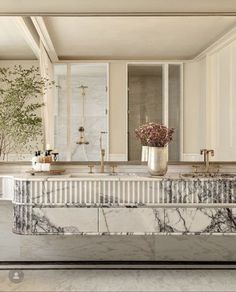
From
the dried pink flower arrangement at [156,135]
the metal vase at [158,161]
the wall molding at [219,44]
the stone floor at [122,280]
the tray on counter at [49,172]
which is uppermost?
the wall molding at [219,44]

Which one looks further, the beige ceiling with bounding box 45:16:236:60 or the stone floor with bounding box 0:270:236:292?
the beige ceiling with bounding box 45:16:236:60

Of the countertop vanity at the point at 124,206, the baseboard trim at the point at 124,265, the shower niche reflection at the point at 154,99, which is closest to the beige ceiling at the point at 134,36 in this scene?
the shower niche reflection at the point at 154,99

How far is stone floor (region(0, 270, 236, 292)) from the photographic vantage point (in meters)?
2.60

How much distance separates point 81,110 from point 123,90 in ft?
1.23

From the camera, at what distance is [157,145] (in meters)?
2.81

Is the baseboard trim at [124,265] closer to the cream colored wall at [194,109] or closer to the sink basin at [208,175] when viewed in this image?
the sink basin at [208,175]

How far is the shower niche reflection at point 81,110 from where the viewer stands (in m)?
2.98

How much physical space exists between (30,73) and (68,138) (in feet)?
1.99

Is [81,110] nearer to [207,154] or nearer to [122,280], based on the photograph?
[207,154]

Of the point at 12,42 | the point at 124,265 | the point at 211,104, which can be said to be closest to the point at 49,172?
the point at 124,265

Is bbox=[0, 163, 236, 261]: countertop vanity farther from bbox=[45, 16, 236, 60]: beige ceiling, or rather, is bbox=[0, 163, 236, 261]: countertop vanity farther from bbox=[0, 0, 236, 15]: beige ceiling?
bbox=[0, 0, 236, 15]: beige ceiling

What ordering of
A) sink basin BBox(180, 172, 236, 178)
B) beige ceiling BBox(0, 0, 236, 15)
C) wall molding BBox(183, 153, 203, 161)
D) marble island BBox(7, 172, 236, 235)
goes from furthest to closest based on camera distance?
wall molding BBox(183, 153, 203, 161) → beige ceiling BBox(0, 0, 236, 15) → sink basin BBox(180, 172, 236, 178) → marble island BBox(7, 172, 236, 235)

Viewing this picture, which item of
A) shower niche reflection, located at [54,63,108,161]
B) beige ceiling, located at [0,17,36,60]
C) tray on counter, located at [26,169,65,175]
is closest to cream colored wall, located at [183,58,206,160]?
shower niche reflection, located at [54,63,108,161]

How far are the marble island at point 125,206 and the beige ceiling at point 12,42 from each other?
3.46ft
